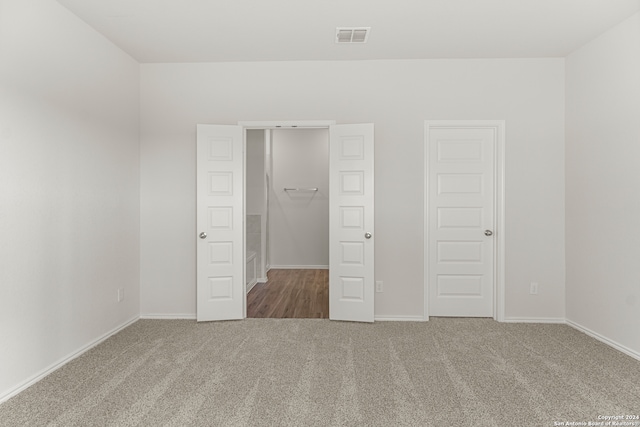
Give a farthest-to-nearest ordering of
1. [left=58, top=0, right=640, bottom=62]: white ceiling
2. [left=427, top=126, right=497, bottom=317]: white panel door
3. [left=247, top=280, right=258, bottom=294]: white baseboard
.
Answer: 1. [left=247, top=280, right=258, bottom=294]: white baseboard
2. [left=427, top=126, right=497, bottom=317]: white panel door
3. [left=58, top=0, right=640, bottom=62]: white ceiling

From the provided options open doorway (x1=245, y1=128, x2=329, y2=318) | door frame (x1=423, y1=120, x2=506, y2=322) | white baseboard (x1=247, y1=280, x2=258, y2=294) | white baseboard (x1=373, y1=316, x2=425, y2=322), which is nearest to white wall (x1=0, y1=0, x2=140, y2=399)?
white baseboard (x1=247, y1=280, x2=258, y2=294)

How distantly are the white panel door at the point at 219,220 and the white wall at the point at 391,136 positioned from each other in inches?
8.2

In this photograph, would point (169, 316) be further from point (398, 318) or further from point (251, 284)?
point (398, 318)

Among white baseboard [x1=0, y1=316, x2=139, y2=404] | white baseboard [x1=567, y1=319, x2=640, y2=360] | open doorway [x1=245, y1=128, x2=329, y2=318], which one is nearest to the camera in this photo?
white baseboard [x1=0, y1=316, x2=139, y2=404]

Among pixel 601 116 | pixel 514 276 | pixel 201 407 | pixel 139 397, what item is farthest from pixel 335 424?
pixel 601 116

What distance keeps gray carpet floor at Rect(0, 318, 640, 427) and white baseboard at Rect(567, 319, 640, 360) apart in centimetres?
7

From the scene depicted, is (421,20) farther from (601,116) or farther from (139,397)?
(139,397)

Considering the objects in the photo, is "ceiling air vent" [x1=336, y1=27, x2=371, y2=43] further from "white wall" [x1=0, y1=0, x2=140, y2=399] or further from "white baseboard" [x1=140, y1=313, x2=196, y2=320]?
"white baseboard" [x1=140, y1=313, x2=196, y2=320]

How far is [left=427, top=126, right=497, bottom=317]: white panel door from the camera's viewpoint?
3.79 meters

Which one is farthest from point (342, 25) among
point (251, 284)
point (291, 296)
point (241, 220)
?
point (251, 284)

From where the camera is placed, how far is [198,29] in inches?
122

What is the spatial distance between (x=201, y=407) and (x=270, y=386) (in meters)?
0.46

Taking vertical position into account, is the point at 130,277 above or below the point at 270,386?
above

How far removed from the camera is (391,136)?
376 cm
